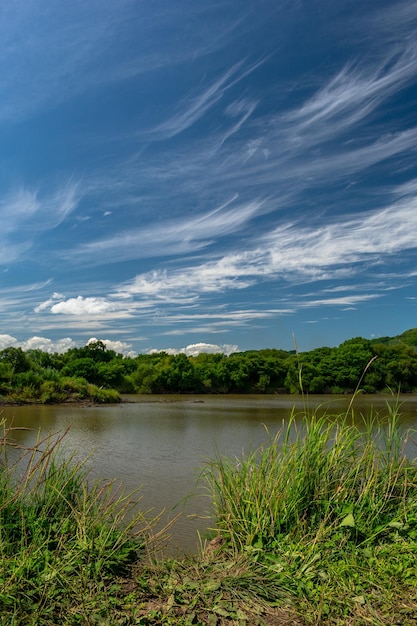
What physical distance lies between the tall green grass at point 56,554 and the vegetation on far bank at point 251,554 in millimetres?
11

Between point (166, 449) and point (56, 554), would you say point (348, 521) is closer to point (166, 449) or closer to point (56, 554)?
point (56, 554)

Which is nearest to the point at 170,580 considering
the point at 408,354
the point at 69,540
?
the point at 69,540

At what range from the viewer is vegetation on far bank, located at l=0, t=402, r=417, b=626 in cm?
319

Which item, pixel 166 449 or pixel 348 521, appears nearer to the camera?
pixel 348 521

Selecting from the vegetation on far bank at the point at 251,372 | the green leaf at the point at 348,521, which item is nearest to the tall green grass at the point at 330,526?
the green leaf at the point at 348,521

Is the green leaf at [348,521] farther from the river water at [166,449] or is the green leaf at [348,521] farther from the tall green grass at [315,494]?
the river water at [166,449]

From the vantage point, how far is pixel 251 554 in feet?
12.9

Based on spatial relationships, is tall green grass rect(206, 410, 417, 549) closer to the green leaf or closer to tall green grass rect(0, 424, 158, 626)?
the green leaf

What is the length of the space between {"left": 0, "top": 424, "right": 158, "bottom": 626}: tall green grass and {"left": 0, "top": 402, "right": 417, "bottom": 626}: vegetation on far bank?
1 cm

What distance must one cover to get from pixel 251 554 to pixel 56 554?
1.50m

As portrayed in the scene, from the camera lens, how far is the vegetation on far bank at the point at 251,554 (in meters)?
3.19

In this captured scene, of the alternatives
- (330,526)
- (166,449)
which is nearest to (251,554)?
(330,526)

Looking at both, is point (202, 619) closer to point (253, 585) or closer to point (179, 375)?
point (253, 585)

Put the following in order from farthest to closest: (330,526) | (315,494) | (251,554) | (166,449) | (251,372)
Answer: (251,372) < (166,449) < (315,494) < (330,526) < (251,554)
